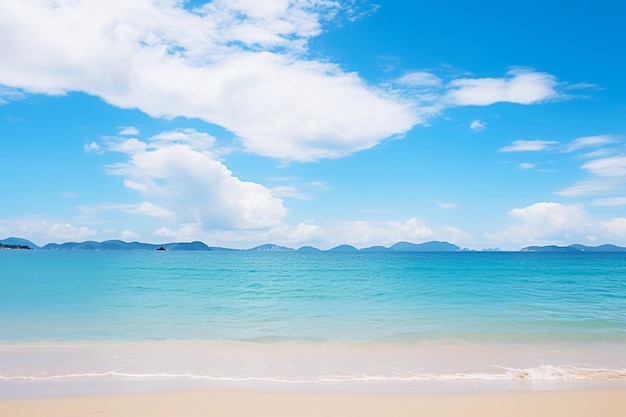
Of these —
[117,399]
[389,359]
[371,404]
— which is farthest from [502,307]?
[117,399]

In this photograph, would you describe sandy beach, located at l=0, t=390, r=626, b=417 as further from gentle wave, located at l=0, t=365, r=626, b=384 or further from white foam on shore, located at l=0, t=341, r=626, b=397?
gentle wave, located at l=0, t=365, r=626, b=384

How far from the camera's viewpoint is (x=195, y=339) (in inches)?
532

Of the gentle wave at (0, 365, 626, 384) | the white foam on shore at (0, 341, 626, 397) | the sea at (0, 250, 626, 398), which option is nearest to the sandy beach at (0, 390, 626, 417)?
the sea at (0, 250, 626, 398)

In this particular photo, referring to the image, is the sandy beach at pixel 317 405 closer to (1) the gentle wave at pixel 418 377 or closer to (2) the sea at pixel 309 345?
(2) the sea at pixel 309 345

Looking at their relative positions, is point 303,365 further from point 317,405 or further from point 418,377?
point 317,405

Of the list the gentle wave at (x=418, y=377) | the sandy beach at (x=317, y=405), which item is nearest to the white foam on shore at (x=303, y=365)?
the gentle wave at (x=418, y=377)

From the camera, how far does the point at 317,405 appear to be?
7488 mm

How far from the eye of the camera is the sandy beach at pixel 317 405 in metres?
7.14

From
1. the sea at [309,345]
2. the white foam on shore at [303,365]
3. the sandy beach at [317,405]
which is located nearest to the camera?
the sandy beach at [317,405]

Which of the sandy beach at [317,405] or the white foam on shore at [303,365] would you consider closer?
the sandy beach at [317,405]

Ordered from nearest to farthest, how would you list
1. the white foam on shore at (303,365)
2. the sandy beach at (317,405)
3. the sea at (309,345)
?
the sandy beach at (317,405)
the white foam on shore at (303,365)
the sea at (309,345)

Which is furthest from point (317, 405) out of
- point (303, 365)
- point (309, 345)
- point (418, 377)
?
point (309, 345)

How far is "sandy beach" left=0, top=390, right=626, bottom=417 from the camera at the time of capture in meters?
7.14

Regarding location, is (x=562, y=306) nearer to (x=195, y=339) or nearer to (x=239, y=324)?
(x=239, y=324)
